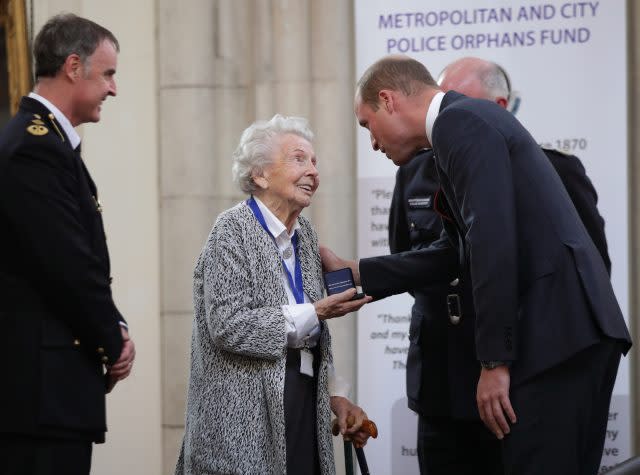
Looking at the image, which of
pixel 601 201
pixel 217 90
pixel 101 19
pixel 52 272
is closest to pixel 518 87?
pixel 601 201

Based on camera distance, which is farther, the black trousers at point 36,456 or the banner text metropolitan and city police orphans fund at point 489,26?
the banner text metropolitan and city police orphans fund at point 489,26

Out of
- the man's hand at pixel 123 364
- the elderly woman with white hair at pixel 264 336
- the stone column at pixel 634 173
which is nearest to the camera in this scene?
the man's hand at pixel 123 364

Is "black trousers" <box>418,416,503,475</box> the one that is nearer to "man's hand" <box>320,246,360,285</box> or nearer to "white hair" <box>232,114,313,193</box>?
"man's hand" <box>320,246,360,285</box>

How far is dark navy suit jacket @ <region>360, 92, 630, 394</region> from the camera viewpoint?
276 cm

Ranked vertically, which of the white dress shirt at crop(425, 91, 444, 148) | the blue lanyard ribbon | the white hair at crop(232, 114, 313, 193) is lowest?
the blue lanyard ribbon

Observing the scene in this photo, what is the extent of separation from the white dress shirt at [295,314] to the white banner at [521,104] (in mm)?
1585

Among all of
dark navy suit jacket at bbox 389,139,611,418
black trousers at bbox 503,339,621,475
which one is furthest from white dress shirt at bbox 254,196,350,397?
black trousers at bbox 503,339,621,475

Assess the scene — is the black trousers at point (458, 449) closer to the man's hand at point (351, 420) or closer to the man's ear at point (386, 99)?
the man's hand at point (351, 420)

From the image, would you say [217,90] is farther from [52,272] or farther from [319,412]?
[52,272]

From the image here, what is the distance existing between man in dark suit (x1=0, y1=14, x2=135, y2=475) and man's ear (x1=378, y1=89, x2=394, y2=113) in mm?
958

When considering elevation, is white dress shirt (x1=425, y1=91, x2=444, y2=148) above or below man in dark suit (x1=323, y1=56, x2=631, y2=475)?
above

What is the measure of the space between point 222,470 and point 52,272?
2.95 feet

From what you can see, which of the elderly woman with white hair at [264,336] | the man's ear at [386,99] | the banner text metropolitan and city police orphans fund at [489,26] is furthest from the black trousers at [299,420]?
the banner text metropolitan and city police orphans fund at [489,26]

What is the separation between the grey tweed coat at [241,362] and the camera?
3229 mm
